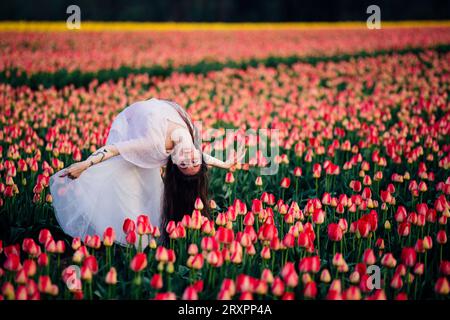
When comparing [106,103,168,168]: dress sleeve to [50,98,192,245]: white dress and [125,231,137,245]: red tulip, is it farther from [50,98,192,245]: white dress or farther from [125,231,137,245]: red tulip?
[125,231,137,245]: red tulip

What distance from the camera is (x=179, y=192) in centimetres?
347

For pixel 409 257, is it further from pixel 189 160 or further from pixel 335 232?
pixel 189 160

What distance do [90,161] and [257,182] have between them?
1.25 metres

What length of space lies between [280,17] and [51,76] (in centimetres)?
2041

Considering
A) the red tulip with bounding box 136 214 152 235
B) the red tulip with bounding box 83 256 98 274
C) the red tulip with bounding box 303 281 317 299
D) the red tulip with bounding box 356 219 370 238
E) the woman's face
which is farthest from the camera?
the woman's face

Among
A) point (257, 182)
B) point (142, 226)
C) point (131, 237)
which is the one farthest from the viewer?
point (257, 182)

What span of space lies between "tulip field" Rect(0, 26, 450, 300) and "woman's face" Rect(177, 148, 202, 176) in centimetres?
28

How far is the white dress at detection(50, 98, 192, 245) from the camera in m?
3.31

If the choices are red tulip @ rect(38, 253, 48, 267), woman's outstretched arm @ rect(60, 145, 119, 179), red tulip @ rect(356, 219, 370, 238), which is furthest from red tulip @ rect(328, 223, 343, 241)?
red tulip @ rect(38, 253, 48, 267)

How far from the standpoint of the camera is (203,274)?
9.02 feet

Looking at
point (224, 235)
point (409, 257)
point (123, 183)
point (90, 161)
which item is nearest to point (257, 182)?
point (123, 183)

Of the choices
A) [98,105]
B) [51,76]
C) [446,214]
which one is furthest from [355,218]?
[51,76]

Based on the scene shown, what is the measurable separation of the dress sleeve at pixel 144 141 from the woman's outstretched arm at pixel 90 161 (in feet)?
0.16
